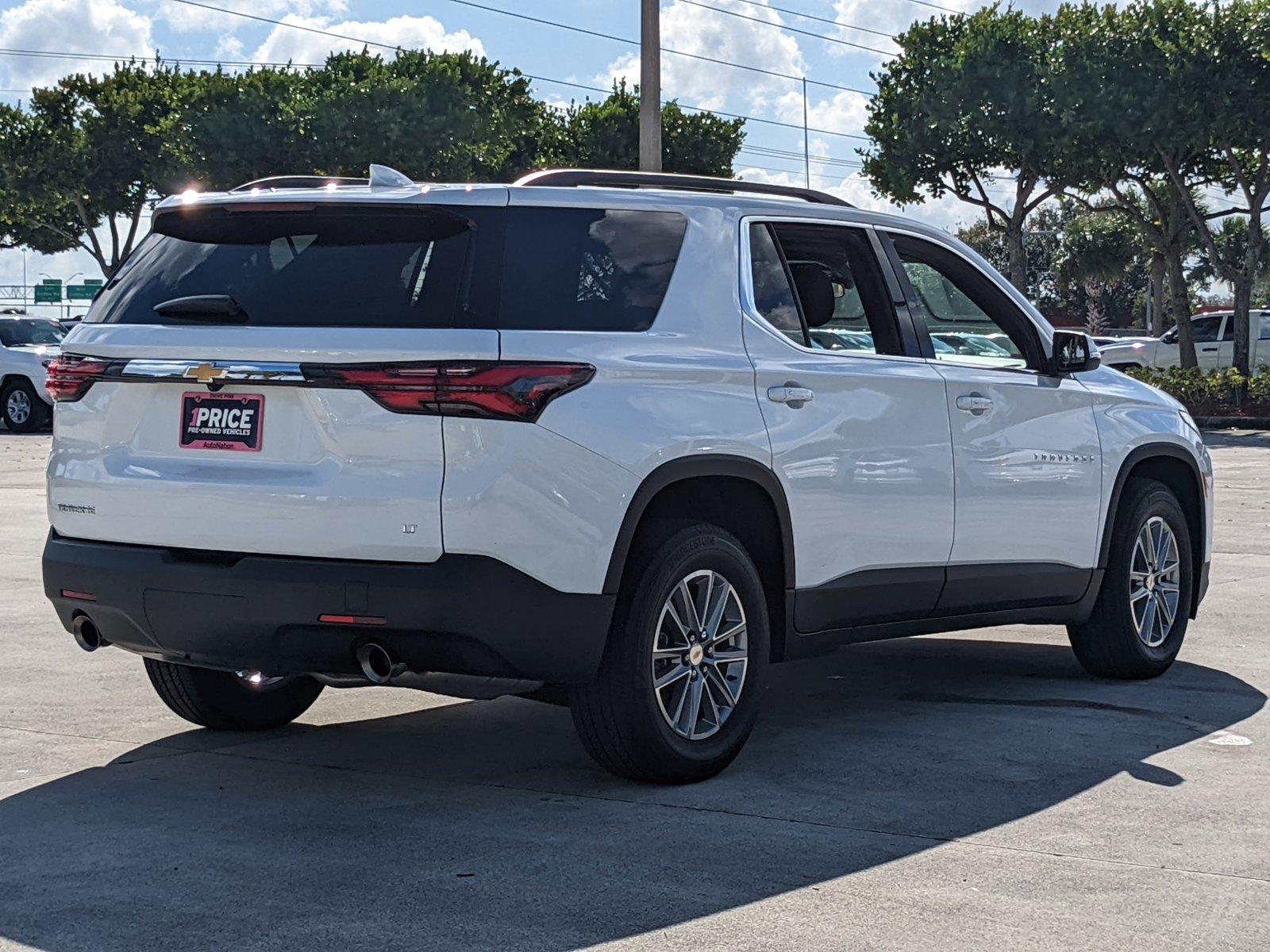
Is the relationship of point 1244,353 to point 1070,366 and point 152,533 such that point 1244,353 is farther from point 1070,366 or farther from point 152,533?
point 152,533

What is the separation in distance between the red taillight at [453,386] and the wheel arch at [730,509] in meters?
0.48

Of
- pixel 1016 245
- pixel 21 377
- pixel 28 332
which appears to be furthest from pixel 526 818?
pixel 1016 245

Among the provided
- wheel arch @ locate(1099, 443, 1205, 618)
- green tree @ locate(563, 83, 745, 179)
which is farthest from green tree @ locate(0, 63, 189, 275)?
wheel arch @ locate(1099, 443, 1205, 618)

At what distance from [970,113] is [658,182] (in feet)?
116

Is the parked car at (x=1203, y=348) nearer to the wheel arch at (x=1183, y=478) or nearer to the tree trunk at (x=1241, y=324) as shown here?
the tree trunk at (x=1241, y=324)

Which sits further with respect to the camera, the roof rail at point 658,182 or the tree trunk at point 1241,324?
the tree trunk at point 1241,324

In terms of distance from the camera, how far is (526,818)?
212 inches

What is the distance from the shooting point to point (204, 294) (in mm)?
5523

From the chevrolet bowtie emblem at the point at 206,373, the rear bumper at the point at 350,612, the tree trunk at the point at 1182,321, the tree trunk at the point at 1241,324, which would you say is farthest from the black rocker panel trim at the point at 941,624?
the tree trunk at the point at 1182,321

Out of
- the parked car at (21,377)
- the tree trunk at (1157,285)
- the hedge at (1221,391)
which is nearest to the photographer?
the parked car at (21,377)

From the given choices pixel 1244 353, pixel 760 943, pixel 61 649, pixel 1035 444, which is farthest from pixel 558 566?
pixel 1244 353

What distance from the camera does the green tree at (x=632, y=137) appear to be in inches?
2296

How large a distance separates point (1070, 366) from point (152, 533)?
12.1 feet

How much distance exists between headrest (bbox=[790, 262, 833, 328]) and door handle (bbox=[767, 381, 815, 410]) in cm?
29
